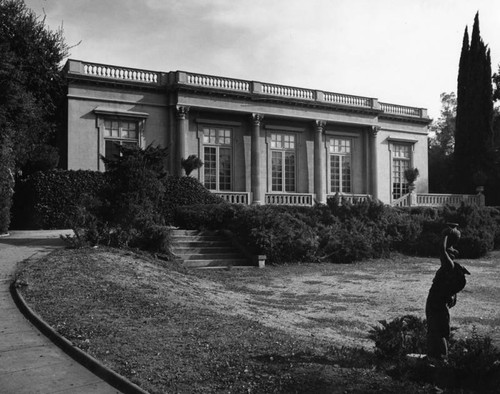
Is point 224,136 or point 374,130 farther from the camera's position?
point 374,130

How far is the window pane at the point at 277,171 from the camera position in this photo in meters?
30.4

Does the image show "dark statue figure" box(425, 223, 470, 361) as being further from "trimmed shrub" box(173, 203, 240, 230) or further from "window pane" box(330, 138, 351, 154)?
"window pane" box(330, 138, 351, 154)

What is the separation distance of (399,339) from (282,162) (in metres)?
25.2

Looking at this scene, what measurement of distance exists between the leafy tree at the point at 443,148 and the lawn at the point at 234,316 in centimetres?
2287

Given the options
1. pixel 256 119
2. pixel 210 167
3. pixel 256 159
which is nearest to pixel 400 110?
pixel 256 119

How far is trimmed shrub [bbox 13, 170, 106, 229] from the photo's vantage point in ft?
70.6

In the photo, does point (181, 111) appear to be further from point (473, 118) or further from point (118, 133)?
point (473, 118)

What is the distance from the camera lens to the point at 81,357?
5.77 meters

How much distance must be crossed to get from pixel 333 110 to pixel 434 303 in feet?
88.7

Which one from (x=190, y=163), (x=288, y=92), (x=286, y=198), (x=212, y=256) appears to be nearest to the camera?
(x=212, y=256)

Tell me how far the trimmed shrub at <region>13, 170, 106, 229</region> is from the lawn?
8.55 m

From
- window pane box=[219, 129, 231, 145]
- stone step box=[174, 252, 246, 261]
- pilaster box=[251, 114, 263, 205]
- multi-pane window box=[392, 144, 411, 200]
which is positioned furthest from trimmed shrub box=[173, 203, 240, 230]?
multi-pane window box=[392, 144, 411, 200]

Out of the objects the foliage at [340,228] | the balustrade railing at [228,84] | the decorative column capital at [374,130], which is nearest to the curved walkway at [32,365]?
the foliage at [340,228]

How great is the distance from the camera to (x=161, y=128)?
89.5 ft
